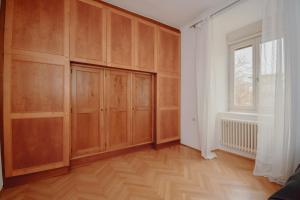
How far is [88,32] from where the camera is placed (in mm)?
2443

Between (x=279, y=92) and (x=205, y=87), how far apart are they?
116cm

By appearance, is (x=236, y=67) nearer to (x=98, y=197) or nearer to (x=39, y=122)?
(x=98, y=197)

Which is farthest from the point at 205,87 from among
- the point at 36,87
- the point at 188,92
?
the point at 36,87

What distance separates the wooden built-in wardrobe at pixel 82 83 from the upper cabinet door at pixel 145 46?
2 centimetres

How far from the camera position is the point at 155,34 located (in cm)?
323

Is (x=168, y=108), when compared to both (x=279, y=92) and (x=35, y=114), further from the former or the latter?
(x=35, y=114)

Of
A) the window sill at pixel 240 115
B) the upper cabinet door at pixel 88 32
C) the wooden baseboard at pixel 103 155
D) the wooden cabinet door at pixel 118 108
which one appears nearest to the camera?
the upper cabinet door at pixel 88 32

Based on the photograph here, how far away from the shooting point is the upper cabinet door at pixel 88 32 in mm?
2324

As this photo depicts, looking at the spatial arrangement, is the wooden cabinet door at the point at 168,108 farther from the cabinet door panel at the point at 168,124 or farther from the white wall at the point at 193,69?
the white wall at the point at 193,69

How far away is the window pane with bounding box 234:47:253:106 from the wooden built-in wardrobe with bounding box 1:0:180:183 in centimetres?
127

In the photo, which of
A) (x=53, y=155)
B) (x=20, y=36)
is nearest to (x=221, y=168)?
(x=53, y=155)

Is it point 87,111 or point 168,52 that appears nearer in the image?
point 87,111

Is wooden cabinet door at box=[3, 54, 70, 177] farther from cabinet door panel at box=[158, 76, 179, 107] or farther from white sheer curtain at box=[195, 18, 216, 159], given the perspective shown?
white sheer curtain at box=[195, 18, 216, 159]

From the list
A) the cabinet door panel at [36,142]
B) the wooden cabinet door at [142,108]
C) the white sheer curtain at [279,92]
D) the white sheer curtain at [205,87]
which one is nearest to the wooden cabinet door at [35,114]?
the cabinet door panel at [36,142]
